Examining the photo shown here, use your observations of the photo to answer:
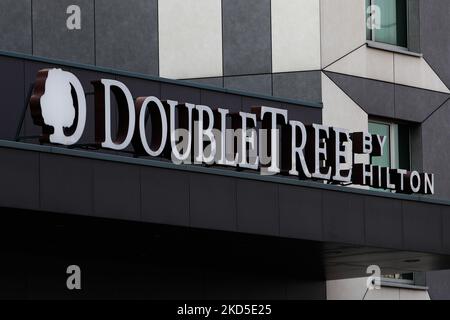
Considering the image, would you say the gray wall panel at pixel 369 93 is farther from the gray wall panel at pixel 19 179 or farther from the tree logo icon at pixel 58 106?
the gray wall panel at pixel 19 179

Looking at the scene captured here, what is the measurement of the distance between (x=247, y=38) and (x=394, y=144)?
417cm

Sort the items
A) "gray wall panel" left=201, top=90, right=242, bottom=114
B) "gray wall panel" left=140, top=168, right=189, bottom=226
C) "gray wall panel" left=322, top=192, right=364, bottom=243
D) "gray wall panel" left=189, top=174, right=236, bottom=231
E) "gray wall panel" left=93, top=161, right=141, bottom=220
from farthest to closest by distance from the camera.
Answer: "gray wall panel" left=201, top=90, right=242, bottom=114
"gray wall panel" left=322, top=192, right=364, bottom=243
"gray wall panel" left=189, top=174, right=236, bottom=231
"gray wall panel" left=140, top=168, right=189, bottom=226
"gray wall panel" left=93, top=161, right=141, bottom=220

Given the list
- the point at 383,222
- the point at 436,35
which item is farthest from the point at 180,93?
the point at 436,35

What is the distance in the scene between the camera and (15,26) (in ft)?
107

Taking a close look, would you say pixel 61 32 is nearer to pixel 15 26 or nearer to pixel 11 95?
pixel 15 26

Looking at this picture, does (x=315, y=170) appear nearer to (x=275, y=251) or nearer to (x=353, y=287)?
(x=275, y=251)

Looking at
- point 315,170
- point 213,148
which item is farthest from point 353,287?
point 213,148

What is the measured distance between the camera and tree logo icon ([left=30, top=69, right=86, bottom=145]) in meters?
22.6

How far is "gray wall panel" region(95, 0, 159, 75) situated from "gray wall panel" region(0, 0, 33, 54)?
1.54 meters

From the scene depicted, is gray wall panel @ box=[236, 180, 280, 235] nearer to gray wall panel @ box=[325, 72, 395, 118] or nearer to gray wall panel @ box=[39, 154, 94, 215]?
gray wall panel @ box=[39, 154, 94, 215]

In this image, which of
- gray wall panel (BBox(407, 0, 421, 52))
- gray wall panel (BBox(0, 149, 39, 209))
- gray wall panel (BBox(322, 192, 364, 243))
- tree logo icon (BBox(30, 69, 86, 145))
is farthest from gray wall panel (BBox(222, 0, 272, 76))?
gray wall panel (BBox(0, 149, 39, 209))

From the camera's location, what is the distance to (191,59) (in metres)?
32.3

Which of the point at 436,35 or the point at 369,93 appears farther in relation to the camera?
the point at 436,35
